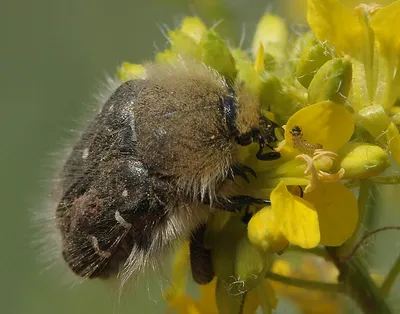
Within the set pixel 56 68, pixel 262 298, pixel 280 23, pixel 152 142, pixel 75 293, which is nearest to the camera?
pixel 152 142

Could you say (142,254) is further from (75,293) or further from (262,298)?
(75,293)

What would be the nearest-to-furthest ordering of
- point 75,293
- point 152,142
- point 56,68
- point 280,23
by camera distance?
point 152,142
point 280,23
point 75,293
point 56,68

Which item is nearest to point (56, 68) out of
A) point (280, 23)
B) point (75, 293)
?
point (75, 293)

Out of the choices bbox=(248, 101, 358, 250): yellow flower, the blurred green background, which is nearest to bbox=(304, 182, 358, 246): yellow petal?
bbox=(248, 101, 358, 250): yellow flower

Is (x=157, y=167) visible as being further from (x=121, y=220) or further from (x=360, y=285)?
(x=360, y=285)

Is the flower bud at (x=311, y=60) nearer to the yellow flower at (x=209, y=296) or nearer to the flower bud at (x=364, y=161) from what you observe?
the flower bud at (x=364, y=161)

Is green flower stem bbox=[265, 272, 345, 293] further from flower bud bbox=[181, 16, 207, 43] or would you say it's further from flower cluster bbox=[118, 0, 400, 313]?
flower bud bbox=[181, 16, 207, 43]

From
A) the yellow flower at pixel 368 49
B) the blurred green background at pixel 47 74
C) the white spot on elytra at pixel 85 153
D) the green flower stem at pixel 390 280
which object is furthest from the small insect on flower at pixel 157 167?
the blurred green background at pixel 47 74
